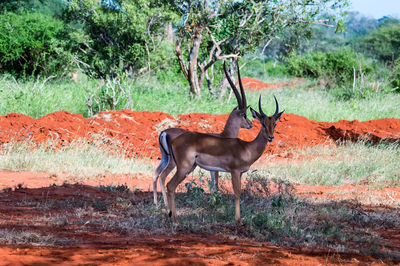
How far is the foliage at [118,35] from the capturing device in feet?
63.5

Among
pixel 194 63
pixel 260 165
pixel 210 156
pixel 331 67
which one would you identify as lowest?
pixel 260 165

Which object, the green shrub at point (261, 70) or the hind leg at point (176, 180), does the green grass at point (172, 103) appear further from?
the green shrub at point (261, 70)

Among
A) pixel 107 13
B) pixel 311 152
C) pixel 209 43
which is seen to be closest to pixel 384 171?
pixel 311 152

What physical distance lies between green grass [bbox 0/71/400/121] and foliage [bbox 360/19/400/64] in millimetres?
23388

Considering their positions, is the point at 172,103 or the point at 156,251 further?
the point at 172,103

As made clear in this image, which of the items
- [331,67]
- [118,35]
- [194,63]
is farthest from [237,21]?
[331,67]

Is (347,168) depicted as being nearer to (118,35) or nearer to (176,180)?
(176,180)

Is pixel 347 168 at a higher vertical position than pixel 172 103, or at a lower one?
lower

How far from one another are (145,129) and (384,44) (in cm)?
3819

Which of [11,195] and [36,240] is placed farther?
[11,195]

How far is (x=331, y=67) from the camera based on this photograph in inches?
1147

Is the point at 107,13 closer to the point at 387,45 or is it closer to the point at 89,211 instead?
the point at 89,211

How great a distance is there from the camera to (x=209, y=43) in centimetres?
1952

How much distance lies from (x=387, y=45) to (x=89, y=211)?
145 feet
